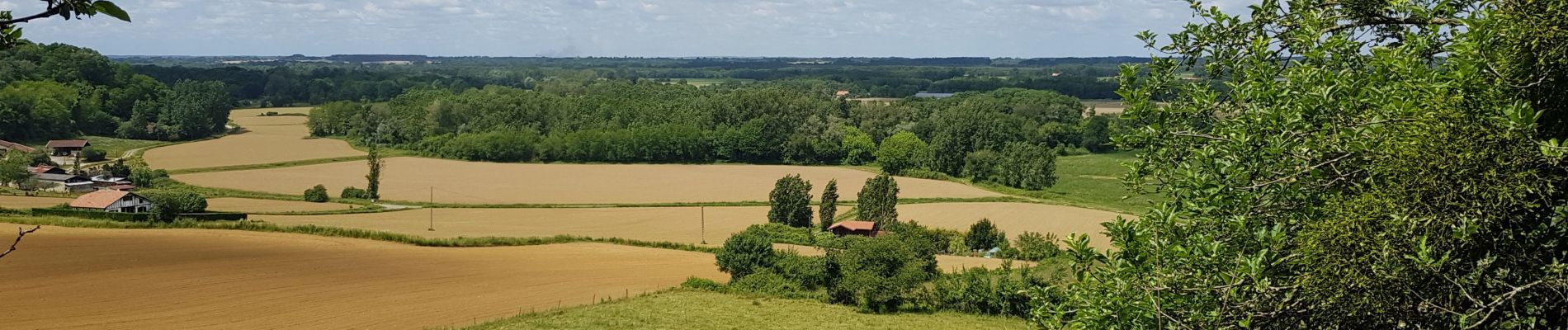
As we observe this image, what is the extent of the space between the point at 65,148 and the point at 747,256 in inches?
2912

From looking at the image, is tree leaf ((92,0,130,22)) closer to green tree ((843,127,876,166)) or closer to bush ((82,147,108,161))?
green tree ((843,127,876,166))

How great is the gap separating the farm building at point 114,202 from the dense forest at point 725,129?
43641mm

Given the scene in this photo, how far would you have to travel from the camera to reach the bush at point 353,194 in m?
66.9

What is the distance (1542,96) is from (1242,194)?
1798 millimetres

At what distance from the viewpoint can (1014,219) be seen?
56.9 meters

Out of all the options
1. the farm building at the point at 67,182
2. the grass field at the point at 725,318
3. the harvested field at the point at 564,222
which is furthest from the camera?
the farm building at the point at 67,182

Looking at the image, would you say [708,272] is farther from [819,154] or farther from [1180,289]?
[819,154]

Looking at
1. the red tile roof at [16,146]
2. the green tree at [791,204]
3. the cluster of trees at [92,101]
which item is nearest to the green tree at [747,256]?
the green tree at [791,204]

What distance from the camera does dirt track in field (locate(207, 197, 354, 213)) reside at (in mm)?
55963

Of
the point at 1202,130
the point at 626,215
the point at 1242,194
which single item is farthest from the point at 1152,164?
the point at 626,215

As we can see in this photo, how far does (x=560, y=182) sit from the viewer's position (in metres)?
78.7

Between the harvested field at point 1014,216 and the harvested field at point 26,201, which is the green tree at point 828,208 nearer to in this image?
the harvested field at point 1014,216

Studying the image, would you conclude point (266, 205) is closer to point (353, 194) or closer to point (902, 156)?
point (353, 194)

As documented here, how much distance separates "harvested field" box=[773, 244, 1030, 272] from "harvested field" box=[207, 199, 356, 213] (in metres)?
27.3
